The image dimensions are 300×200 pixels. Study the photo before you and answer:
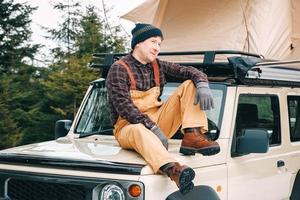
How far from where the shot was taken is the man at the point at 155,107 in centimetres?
417

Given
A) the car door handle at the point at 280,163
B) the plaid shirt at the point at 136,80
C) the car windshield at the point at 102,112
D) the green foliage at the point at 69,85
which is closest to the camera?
the plaid shirt at the point at 136,80

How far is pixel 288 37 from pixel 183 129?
2.59 m

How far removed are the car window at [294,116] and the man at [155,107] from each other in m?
1.40

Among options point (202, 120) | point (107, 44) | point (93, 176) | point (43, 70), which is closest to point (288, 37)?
point (202, 120)

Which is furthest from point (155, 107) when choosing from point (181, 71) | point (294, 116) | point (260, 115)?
point (294, 116)

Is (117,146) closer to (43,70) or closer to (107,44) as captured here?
(107,44)

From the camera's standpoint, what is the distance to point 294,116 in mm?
6000

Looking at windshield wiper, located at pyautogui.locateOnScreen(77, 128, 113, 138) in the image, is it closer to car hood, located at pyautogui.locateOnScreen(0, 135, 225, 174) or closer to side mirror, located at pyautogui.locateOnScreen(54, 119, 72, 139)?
car hood, located at pyautogui.locateOnScreen(0, 135, 225, 174)

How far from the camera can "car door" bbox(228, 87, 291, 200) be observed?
490cm

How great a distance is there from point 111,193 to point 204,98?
103cm

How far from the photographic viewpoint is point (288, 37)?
655 cm

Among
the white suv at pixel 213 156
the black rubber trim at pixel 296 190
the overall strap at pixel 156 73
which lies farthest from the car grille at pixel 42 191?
the black rubber trim at pixel 296 190

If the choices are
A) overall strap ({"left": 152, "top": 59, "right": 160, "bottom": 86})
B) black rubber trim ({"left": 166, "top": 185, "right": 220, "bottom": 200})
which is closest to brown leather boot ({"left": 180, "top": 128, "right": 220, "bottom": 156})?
black rubber trim ({"left": 166, "top": 185, "right": 220, "bottom": 200})

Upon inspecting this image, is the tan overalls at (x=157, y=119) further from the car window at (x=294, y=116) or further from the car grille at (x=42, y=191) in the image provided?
the car window at (x=294, y=116)
